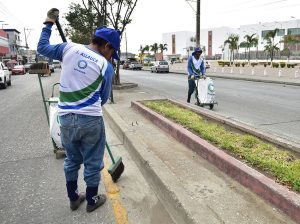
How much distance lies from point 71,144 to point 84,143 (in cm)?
14

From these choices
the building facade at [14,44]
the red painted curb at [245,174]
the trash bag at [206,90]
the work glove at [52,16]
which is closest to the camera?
the red painted curb at [245,174]

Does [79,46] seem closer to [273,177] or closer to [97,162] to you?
[97,162]

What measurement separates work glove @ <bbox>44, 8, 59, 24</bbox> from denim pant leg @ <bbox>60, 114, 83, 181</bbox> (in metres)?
1.02

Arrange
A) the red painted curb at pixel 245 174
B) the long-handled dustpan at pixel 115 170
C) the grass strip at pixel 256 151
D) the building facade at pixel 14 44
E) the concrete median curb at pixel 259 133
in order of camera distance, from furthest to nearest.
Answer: the building facade at pixel 14 44
the concrete median curb at pixel 259 133
the long-handled dustpan at pixel 115 170
the grass strip at pixel 256 151
the red painted curb at pixel 245 174

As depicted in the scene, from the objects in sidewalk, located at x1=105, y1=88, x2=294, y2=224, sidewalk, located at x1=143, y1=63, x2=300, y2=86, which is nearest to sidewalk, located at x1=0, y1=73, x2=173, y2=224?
sidewalk, located at x1=105, y1=88, x2=294, y2=224

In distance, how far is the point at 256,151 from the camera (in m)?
4.79

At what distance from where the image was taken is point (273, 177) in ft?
12.6

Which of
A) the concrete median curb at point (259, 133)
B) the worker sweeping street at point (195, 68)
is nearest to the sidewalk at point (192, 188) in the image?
the concrete median curb at point (259, 133)

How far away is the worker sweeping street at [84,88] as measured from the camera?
3.52 metres

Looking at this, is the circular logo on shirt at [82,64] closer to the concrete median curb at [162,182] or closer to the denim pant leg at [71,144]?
the denim pant leg at [71,144]

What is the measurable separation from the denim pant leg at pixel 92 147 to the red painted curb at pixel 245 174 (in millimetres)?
1620

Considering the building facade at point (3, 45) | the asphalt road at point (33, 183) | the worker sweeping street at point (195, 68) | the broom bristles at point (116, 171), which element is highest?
the building facade at point (3, 45)

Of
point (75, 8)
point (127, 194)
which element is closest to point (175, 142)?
point (127, 194)

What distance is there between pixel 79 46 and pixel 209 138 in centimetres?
282
